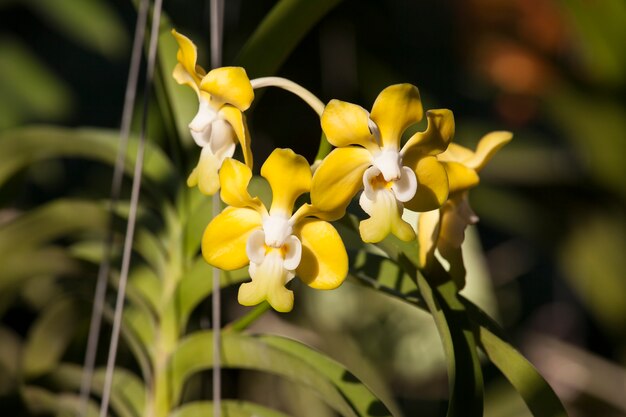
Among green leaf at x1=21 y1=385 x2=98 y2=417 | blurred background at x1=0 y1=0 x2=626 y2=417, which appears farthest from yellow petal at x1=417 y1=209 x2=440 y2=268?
blurred background at x1=0 y1=0 x2=626 y2=417

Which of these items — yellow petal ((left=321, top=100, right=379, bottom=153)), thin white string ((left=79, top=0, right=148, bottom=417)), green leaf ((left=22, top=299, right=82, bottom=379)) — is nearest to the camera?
yellow petal ((left=321, top=100, right=379, bottom=153))

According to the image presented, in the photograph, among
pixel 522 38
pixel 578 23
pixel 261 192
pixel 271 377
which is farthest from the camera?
pixel 522 38

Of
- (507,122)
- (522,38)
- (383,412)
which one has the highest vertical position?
(522,38)

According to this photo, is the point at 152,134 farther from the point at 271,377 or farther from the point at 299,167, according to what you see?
the point at 299,167

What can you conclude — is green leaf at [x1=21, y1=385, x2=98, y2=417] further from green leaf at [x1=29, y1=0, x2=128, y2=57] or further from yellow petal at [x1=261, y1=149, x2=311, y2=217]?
green leaf at [x1=29, y1=0, x2=128, y2=57]

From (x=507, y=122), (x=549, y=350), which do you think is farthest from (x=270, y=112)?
(x=507, y=122)

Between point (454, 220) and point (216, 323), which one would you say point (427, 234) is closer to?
point (454, 220)
